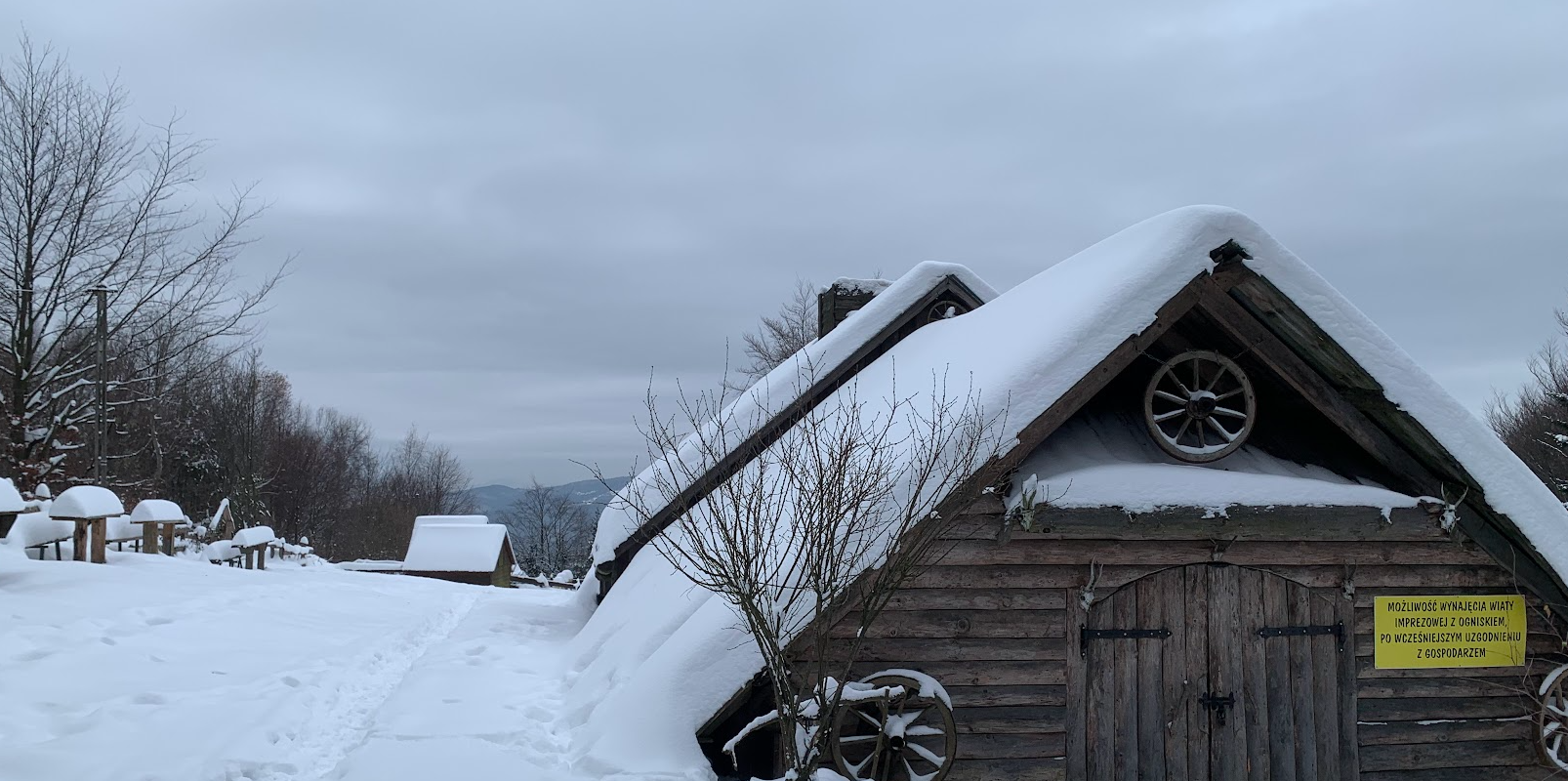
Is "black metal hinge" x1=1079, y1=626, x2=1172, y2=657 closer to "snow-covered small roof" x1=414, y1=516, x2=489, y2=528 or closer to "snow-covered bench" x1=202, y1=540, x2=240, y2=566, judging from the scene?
"snow-covered bench" x1=202, y1=540, x2=240, y2=566

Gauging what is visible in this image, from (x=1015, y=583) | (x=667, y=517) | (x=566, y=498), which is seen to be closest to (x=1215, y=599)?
(x=1015, y=583)

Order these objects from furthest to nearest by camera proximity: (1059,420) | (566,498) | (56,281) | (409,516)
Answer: (566,498) < (409,516) < (56,281) < (1059,420)

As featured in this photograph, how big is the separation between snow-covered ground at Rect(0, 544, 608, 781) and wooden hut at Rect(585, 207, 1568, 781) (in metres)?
1.58

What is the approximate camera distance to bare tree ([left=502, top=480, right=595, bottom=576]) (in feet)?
229

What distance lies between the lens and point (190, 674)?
944 cm

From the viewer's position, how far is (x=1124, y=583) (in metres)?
7.27

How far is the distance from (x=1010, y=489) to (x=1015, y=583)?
29.3 inches

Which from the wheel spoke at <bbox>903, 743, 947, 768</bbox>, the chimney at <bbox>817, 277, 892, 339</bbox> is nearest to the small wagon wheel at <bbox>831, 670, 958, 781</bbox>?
the wheel spoke at <bbox>903, 743, 947, 768</bbox>

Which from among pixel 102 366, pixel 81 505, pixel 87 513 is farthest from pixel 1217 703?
pixel 102 366

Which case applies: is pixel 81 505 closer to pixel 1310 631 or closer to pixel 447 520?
pixel 1310 631

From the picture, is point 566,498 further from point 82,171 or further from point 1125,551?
point 1125,551

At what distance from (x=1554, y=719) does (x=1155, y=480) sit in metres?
3.91

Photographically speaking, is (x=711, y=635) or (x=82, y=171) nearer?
(x=711, y=635)

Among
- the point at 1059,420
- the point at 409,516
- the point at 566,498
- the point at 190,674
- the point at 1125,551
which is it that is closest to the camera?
the point at 1059,420
